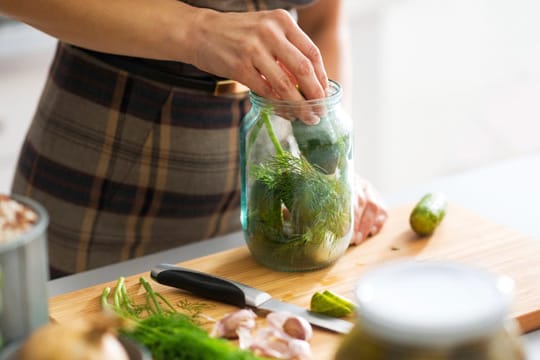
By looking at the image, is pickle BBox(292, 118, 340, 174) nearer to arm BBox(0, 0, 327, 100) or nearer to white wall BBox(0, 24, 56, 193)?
arm BBox(0, 0, 327, 100)

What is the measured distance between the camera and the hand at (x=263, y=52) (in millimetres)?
1130

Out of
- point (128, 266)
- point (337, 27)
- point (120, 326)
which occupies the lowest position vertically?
point (128, 266)

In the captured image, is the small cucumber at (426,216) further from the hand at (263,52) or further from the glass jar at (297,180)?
the hand at (263,52)

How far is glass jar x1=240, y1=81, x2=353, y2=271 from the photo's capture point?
1146mm

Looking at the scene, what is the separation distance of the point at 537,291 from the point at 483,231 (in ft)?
0.65

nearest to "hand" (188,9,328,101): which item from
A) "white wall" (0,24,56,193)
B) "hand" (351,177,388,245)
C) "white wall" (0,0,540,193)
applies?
"hand" (351,177,388,245)

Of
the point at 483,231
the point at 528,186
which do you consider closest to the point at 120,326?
the point at 483,231

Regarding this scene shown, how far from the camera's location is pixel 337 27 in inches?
66.1

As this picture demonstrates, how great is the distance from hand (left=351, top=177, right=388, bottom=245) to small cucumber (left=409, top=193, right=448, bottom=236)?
48 millimetres

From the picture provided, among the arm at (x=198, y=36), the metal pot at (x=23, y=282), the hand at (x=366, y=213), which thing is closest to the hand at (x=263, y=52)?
the arm at (x=198, y=36)

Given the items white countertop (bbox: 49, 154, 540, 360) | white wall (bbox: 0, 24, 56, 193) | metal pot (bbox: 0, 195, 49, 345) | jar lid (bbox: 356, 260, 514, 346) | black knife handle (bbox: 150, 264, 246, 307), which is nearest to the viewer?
jar lid (bbox: 356, 260, 514, 346)

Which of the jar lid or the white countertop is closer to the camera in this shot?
the jar lid

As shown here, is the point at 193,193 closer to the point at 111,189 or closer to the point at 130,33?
the point at 111,189

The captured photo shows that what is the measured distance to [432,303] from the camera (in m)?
0.72
